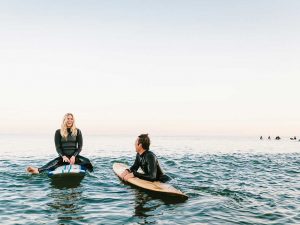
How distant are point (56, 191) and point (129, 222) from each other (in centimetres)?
524

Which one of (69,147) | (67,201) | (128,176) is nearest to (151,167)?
(128,176)

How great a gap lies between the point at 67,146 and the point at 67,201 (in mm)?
5255

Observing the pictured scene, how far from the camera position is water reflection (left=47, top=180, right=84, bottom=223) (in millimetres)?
10164

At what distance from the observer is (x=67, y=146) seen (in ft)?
55.7

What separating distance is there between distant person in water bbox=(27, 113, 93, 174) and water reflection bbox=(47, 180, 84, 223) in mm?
1133

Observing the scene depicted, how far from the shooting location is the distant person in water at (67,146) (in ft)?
53.8

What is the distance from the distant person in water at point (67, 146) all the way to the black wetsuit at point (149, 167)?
155 inches

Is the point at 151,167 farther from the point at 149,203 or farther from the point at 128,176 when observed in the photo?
the point at 128,176

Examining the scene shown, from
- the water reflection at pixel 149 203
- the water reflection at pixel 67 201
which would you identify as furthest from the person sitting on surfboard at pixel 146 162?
the water reflection at pixel 67 201

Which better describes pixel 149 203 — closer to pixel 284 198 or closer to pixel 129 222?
pixel 129 222

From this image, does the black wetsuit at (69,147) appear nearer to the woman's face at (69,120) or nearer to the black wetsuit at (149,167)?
the woman's face at (69,120)

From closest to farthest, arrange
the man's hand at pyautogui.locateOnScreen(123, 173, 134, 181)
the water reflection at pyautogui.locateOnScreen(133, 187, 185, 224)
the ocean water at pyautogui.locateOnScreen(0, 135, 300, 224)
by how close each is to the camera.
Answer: the ocean water at pyautogui.locateOnScreen(0, 135, 300, 224), the water reflection at pyautogui.locateOnScreen(133, 187, 185, 224), the man's hand at pyautogui.locateOnScreen(123, 173, 134, 181)

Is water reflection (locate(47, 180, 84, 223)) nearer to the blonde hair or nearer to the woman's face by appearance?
the blonde hair

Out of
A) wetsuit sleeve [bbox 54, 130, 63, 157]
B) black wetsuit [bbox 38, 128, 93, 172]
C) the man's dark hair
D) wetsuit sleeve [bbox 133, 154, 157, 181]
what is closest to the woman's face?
black wetsuit [bbox 38, 128, 93, 172]
